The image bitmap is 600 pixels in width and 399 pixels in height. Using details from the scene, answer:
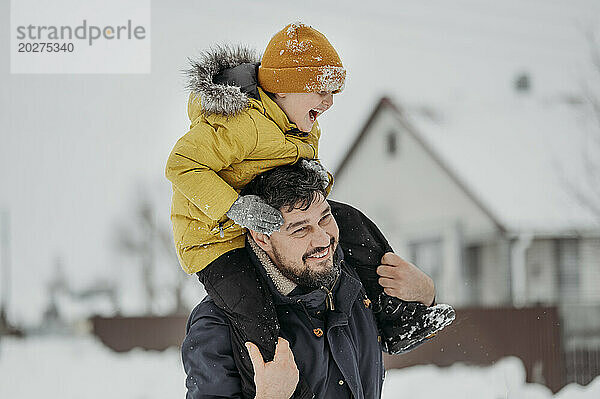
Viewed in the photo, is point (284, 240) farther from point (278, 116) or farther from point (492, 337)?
point (492, 337)

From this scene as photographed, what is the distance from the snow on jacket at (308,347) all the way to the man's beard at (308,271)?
20 mm

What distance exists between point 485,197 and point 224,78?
A: 4636 mm

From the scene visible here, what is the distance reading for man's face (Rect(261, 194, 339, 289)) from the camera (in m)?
1.56

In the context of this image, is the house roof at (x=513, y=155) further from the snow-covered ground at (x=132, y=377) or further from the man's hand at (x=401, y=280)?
the man's hand at (x=401, y=280)

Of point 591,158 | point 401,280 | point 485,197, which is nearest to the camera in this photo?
point 401,280

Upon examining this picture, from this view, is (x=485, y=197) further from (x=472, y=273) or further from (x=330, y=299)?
(x=330, y=299)

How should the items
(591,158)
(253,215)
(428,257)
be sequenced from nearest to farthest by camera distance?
1. (253,215)
2. (591,158)
3. (428,257)

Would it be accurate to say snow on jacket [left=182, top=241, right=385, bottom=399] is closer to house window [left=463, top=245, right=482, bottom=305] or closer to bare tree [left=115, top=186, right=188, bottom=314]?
house window [left=463, top=245, right=482, bottom=305]

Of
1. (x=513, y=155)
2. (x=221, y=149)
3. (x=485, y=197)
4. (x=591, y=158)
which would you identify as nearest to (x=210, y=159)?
(x=221, y=149)

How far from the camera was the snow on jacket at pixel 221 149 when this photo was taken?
1.42 metres

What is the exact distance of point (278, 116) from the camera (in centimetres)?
154

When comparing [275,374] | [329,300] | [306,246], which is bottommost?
[275,374]

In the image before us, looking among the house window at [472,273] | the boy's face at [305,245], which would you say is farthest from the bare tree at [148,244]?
the boy's face at [305,245]

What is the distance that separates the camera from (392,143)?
6.36m
